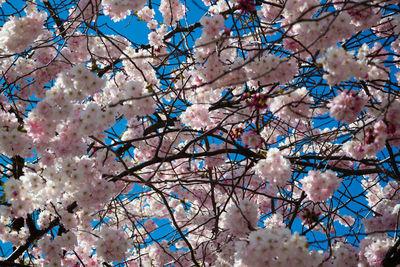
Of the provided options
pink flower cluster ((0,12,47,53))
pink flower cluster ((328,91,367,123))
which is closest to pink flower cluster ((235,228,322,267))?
pink flower cluster ((328,91,367,123))

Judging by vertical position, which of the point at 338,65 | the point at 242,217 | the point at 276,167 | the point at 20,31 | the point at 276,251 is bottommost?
the point at 276,251

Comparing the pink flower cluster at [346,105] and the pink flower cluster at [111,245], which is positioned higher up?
the pink flower cluster at [346,105]

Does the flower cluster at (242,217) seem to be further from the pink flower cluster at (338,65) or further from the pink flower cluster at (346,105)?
the pink flower cluster at (338,65)

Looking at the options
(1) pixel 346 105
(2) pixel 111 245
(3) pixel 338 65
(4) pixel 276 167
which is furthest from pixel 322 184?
(2) pixel 111 245

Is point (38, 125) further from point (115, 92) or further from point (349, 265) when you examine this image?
point (349, 265)

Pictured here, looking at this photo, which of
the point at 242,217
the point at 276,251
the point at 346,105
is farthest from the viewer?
the point at 242,217

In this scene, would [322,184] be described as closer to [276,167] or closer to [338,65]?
[276,167]

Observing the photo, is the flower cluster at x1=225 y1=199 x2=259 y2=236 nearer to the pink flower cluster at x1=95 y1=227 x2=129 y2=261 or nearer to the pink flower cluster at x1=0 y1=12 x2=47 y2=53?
the pink flower cluster at x1=95 y1=227 x2=129 y2=261

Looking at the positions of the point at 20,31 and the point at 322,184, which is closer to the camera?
the point at 322,184

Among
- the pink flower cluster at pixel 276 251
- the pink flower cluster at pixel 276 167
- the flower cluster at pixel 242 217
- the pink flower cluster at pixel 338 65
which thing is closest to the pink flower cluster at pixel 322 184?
the pink flower cluster at pixel 276 167

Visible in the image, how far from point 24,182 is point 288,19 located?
2325mm

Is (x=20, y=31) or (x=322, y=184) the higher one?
(x=20, y=31)

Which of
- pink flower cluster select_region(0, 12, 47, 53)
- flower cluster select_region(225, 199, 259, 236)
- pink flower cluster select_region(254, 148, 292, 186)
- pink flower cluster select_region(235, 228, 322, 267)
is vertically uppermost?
pink flower cluster select_region(0, 12, 47, 53)

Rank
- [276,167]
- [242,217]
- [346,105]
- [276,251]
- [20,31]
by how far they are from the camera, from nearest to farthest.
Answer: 1. [276,251]
2. [346,105]
3. [242,217]
4. [276,167]
5. [20,31]
